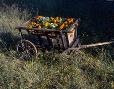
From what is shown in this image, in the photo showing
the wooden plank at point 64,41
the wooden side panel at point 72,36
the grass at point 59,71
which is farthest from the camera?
the wooden side panel at point 72,36

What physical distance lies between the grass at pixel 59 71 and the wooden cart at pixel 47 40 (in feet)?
0.67

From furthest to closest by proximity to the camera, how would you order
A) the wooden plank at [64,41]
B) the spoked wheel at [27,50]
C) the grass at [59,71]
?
the spoked wheel at [27,50] → the wooden plank at [64,41] → the grass at [59,71]

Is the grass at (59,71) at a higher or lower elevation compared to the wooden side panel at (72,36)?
lower

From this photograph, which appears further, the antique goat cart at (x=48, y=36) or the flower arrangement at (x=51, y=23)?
the flower arrangement at (x=51, y=23)

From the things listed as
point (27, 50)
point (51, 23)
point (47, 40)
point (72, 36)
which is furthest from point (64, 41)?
point (27, 50)

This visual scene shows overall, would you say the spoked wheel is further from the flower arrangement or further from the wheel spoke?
the flower arrangement

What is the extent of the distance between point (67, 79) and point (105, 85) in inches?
31.2

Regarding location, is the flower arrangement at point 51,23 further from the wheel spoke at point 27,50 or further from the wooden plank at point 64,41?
the wheel spoke at point 27,50

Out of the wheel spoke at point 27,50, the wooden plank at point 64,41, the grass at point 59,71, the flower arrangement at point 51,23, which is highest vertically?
the flower arrangement at point 51,23

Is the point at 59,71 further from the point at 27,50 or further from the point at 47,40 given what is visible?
the point at 27,50

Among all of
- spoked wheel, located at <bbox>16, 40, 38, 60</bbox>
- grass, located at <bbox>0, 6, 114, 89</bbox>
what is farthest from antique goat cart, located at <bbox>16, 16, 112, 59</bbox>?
grass, located at <bbox>0, 6, 114, 89</bbox>

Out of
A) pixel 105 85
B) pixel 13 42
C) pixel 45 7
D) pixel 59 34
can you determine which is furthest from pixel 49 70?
pixel 45 7

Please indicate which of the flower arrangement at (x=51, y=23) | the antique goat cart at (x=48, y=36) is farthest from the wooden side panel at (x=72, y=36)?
the flower arrangement at (x=51, y=23)

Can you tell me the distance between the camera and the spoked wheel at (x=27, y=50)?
252 inches
